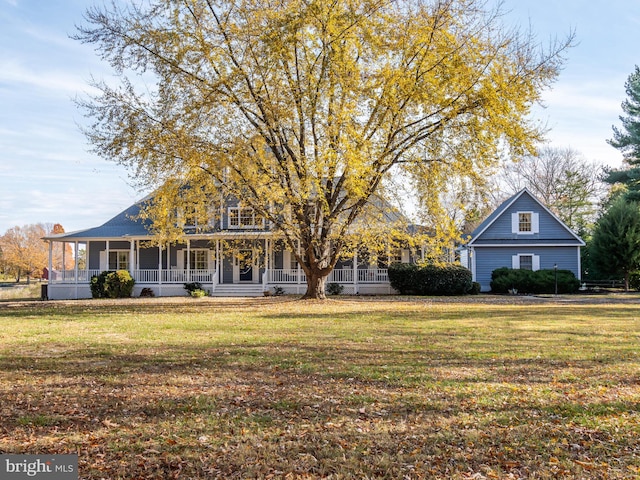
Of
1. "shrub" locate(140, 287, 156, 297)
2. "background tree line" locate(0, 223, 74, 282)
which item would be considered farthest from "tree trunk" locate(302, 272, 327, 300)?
"background tree line" locate(0, 223, 74, 282)

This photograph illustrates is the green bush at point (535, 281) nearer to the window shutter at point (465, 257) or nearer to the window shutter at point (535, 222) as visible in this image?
the window shutter at point (535, 222)

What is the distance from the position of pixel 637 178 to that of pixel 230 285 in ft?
80.8

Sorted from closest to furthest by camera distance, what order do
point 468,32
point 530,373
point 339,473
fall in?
point 339,473 → point 530,373 → point 468,32

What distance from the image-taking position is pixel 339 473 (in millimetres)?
3783

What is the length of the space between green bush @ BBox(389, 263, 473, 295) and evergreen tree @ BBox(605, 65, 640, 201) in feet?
42.9

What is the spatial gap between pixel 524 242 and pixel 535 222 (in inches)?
50.2

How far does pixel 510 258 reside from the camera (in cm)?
2961

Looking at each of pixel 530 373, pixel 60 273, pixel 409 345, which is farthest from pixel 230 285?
pixel 530 373

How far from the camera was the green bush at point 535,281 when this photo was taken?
27453 mm

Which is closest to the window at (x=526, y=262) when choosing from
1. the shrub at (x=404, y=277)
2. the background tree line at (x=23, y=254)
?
the shrub at (x=404, y=277)

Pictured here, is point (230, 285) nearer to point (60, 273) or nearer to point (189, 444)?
point (60, 273)

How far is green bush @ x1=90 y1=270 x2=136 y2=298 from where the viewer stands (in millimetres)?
26688

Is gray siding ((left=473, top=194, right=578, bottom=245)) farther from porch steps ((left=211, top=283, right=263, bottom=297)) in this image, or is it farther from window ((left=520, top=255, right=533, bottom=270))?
porch steps ((left=211, top=283, right=263, bottom=297))

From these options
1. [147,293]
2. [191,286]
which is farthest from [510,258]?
[147,293]
